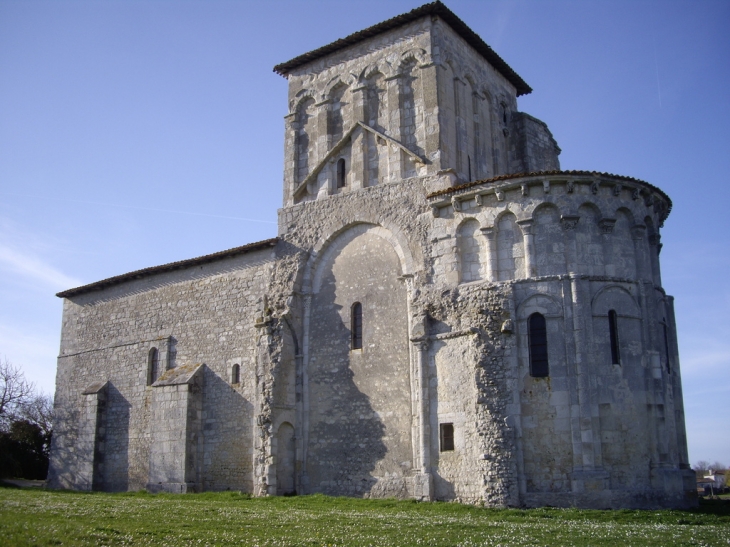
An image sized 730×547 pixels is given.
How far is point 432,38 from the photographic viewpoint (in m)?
23.6

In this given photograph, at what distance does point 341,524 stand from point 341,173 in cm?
1280

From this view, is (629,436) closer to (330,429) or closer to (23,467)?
(330,429)

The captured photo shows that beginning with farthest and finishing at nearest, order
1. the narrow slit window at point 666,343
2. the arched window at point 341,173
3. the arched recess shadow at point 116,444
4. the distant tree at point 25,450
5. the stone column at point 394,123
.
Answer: the distant tree at point 25,450 → the arched recess shadow at point 116,444 → the arched window at point 341,173 → the stone column at point 394,123 → the narrow slit window at point 666,343

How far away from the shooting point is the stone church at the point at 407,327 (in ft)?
60.5

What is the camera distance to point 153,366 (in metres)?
27.2

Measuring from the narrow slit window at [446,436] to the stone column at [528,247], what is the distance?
4.48m

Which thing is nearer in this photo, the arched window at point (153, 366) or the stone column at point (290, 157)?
the stone column at point (290, 157)

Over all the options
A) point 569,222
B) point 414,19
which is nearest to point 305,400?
point 569,222

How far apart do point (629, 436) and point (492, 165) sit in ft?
34.9

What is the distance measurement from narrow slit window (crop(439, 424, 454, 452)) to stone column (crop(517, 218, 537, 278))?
448 centimetres

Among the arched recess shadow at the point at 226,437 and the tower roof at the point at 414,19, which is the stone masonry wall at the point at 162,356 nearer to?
the arched recess shadow at the point at 226,437

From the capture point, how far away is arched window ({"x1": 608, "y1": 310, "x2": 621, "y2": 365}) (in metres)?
18.7

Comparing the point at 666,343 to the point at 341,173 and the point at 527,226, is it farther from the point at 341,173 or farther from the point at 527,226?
the point at 341,173

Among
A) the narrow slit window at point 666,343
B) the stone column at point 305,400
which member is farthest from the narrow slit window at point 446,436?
the narrow slit window at point 666,343
